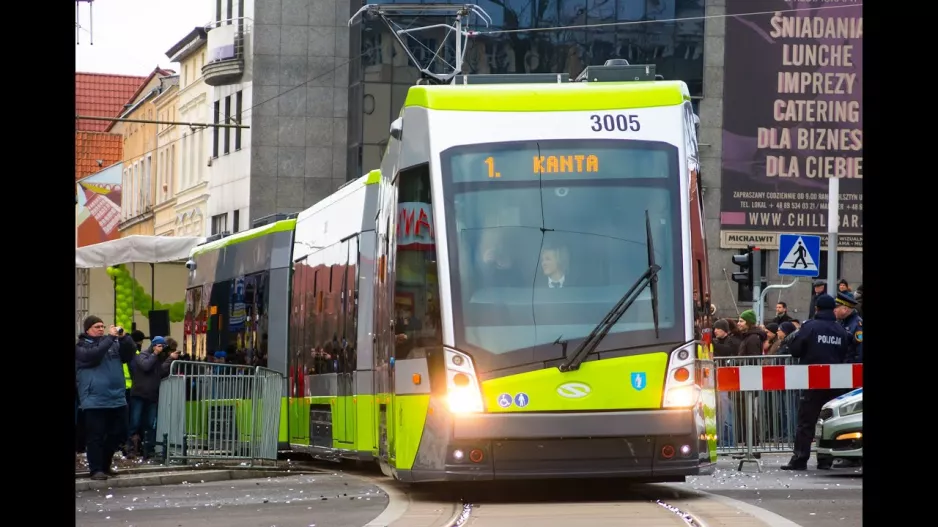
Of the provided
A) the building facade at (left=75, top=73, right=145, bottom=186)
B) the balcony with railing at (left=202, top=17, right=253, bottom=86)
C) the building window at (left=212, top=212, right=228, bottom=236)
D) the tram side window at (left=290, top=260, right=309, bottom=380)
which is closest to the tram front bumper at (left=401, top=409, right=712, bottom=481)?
the tram side window at (left=290, top=260, right=309, bottom=380)

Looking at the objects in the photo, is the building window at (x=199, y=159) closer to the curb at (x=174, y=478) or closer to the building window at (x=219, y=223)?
the building window at (x=219, y=223)

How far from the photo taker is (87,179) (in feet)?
120

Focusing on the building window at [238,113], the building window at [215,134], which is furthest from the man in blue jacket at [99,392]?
the building window at [215,134]

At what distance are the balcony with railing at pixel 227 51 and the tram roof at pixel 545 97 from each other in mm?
49345

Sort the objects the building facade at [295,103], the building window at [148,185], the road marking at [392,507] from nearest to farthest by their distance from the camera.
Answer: the road marking at [392,507]
the building facade at [295,103]
the building window at [148,185]

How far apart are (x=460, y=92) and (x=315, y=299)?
779 centimetres

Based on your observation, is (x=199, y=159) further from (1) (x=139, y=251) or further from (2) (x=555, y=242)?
(2) (x=555, y=242)

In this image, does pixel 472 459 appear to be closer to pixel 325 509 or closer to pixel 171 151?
pixel 325 509

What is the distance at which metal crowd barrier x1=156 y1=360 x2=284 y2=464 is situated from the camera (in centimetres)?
2014

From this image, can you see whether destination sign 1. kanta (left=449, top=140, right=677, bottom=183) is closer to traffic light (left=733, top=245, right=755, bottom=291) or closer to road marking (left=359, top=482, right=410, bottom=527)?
road marking (left=359, top=482, right=410, bottom=527)

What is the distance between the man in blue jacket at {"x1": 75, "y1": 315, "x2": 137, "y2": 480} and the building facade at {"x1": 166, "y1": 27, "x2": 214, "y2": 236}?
1894 inches

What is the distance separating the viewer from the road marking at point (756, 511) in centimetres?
1130

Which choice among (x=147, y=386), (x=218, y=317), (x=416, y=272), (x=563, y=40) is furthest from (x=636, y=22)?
(x=416, y=272)
